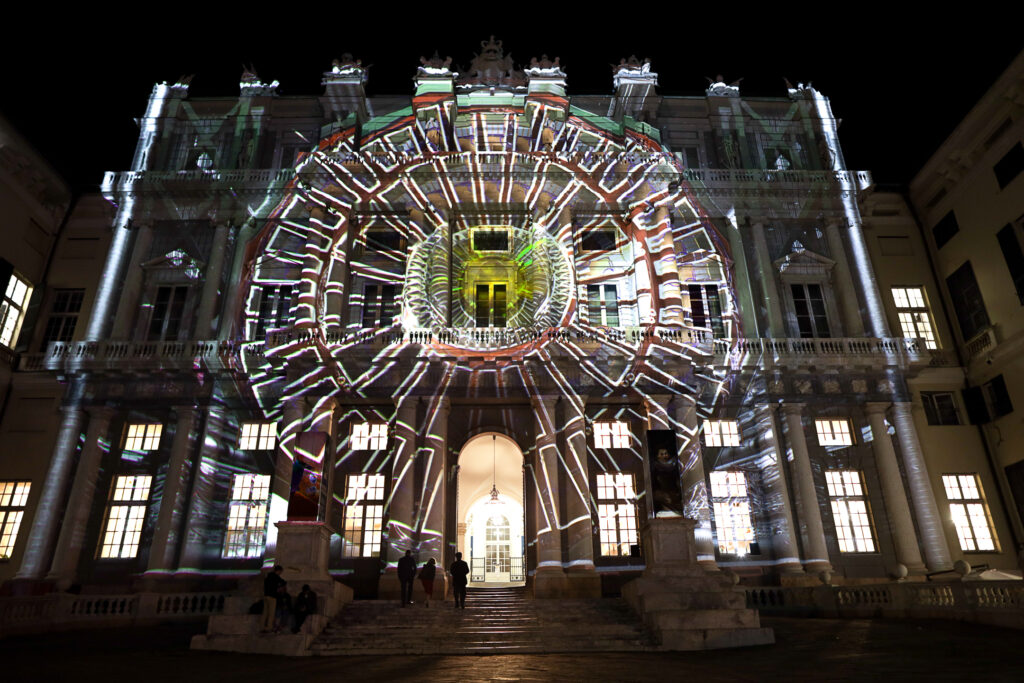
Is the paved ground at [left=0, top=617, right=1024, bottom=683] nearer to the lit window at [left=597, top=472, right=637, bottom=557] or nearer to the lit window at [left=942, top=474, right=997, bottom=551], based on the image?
the lit window at [left=597, top=472, right=637, bottom=557]

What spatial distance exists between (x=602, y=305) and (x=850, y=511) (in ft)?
35.9

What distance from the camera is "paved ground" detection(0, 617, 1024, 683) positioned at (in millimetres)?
9148

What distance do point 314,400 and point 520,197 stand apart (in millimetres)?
10772

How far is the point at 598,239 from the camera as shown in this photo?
26.4 m

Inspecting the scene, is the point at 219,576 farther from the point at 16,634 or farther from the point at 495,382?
the point at 495,382

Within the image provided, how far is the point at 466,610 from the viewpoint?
16.2 metres

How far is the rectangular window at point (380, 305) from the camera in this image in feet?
81.5

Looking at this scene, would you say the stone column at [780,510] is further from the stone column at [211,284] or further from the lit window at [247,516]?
the stone column at [211,284]

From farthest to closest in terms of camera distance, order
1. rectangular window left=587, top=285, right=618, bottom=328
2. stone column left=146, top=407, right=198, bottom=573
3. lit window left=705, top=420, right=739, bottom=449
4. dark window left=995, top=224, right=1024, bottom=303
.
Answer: rectangular window left=587, top=285, right=618, bottom=328
lit window left=705, top=420, right=739, bottom=449
dark window left=995, top=224, right=1024, bottom=303
stone column left=146, top=407, right=198, bottom=573

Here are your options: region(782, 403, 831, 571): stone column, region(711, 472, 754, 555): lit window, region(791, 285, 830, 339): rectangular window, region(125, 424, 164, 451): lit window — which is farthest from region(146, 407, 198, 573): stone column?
region(791, 285, 830, 339): rectangular window

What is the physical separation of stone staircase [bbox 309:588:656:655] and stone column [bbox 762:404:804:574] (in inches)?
Answer: 281

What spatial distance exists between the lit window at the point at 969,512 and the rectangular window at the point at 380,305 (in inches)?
787

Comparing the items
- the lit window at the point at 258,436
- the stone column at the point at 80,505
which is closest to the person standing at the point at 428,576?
the lit window at the point at 258,436

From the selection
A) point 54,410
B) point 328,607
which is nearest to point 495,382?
point 328,607
